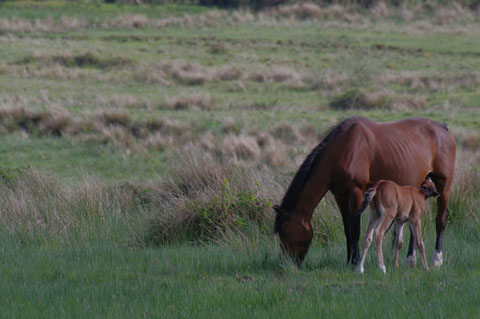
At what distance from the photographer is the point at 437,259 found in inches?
316

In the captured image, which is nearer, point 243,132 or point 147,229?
point 147,229

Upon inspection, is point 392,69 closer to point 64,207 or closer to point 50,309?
point 64,207

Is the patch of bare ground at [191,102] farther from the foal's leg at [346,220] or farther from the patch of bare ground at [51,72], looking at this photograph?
the foal's leg at [346,220]

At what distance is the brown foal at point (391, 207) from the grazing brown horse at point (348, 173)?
280 millimetres

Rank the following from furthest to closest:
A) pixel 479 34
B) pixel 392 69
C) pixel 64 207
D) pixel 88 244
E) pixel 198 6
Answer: pixel 198 6 → pixel 479 34 → pixel 392 69 → pixel 64 207 → pixel 88 244

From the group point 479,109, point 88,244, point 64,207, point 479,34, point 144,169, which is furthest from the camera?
point 479,34

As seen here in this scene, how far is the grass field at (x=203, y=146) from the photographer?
6922 millimetres

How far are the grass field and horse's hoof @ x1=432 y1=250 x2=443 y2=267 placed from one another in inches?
6.6

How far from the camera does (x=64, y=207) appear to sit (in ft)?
38.1

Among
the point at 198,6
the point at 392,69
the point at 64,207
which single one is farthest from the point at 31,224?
the point at 198,6

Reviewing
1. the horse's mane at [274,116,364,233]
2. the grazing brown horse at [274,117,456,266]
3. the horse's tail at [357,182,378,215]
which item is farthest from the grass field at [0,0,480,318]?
the horse's tail at [357,182,378,215]

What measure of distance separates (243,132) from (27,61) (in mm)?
16166

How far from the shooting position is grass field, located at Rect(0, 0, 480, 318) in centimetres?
692

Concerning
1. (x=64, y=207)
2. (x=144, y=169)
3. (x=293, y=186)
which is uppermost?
(x=293, y=186)
